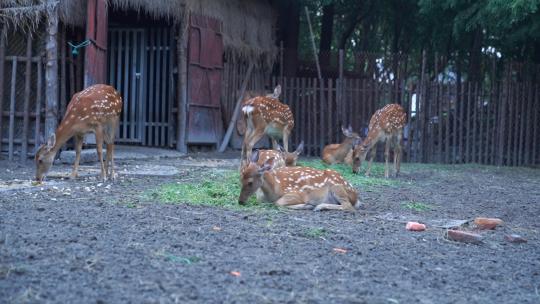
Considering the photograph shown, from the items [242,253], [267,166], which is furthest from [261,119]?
[242,253]

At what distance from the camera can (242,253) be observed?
5605mm

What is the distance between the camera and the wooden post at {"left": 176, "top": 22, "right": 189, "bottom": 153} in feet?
54.5

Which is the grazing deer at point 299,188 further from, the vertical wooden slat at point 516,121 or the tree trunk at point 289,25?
the tree trunk at point 289,25

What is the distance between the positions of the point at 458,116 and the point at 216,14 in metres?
6.14

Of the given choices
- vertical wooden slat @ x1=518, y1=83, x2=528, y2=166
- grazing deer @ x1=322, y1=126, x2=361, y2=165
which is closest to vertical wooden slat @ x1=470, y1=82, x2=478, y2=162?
vertical wooden slat @ x1=518, y1=83, x2=528, y2=166

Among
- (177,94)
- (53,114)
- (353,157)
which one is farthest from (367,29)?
(53,114)

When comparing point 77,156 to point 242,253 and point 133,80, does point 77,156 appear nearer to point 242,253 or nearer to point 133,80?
point 242,253

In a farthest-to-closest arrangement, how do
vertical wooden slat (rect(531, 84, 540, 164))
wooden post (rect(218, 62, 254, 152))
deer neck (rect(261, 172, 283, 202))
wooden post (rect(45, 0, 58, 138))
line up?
wooden post (rect(218, 62, 254, 152)) < vertical wooden slat (rect(531, 84, 540, 164)) < wooden post (rect(45, 0, 58, 138)) < deer neck (rect(261, 172, 283, 202))

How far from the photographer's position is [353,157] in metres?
13.5

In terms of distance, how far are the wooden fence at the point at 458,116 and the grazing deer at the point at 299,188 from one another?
1022cm

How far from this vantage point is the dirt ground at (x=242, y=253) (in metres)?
4.51

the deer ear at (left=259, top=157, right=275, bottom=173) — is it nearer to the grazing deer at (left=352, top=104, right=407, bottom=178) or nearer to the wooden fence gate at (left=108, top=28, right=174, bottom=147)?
the grazing deer at (left=352, top=104, right=407, bottom=178)

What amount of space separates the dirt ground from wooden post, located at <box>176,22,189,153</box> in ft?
24.8

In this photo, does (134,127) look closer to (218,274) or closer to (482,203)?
(482,203)
